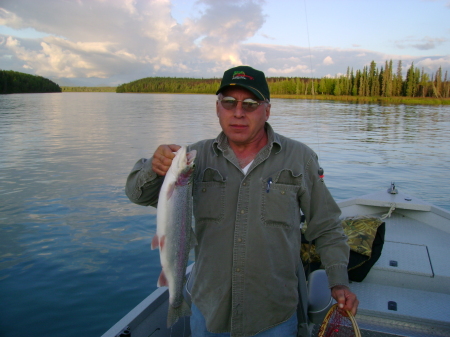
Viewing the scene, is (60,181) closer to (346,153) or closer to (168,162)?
(168,162)

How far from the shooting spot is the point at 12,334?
18.1 ft

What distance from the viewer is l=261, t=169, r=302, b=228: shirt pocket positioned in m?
2.60

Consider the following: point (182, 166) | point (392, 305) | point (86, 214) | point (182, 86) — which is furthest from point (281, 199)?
point (182, 86)

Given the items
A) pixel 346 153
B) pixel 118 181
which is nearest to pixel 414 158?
pixel 346 153

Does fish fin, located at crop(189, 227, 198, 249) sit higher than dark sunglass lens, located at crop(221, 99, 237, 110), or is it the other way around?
dark sunglass lens, located at crop(221, 99, 237, 110)

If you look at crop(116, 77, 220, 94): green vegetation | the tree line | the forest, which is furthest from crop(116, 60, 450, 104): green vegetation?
the forest

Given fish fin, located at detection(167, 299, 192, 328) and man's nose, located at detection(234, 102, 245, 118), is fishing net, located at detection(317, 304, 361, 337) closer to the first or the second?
fish fin, located at detection(167, 299, 192, 328)

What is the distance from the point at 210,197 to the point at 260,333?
1013 mm

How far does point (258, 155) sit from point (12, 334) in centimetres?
511

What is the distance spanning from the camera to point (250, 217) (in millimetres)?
2580

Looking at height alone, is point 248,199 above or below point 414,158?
above

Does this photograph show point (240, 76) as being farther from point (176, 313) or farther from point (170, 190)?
point (176, 313)

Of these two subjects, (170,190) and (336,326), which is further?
(336,326)

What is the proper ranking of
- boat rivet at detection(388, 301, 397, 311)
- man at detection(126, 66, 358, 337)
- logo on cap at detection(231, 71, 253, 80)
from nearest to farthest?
man at detection(126, 66, 358, 337) < logo on cap at detection(231, 71, 253, 80) < boat rivet at detection(388, 301, 397, 311)
